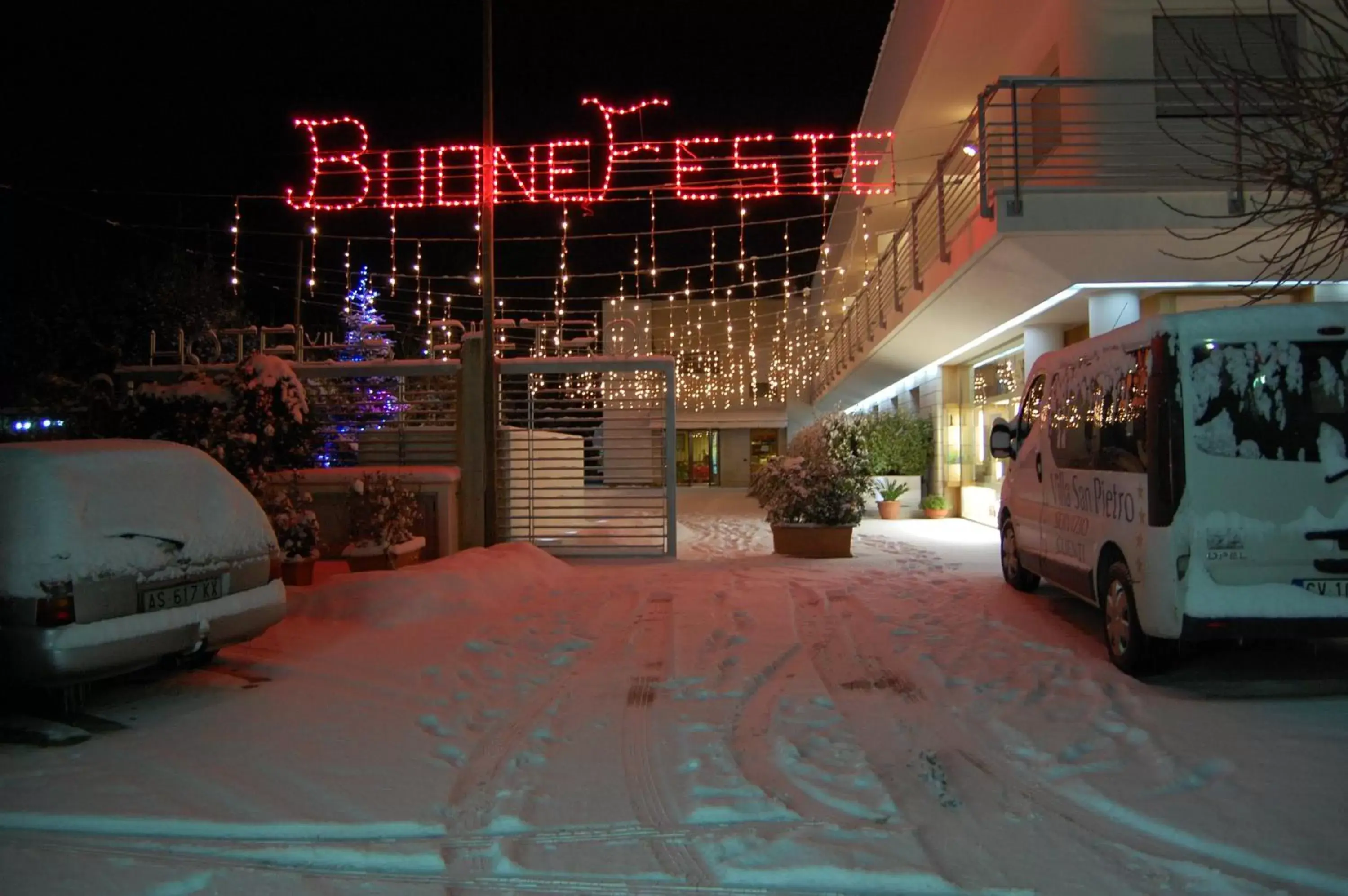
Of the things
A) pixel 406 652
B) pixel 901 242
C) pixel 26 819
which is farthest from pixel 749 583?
pixel 901 242

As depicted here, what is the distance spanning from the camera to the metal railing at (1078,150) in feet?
32.4

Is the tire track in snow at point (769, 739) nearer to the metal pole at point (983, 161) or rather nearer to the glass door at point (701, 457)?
the metal pole at point (983, 161)

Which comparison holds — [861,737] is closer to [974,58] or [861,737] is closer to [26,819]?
[26,819]

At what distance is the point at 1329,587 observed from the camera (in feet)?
18.3

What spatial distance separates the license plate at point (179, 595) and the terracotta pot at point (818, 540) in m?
7.97

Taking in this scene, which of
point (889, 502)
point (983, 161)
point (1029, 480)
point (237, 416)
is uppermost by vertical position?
point (983, 161)

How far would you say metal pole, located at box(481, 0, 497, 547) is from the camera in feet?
37.0

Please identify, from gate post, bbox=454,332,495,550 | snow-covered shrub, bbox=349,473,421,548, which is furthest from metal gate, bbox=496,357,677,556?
snow-covered shrub, bbox=349,473,421,548

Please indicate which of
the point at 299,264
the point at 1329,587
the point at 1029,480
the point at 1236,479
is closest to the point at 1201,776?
the point at 1329,587

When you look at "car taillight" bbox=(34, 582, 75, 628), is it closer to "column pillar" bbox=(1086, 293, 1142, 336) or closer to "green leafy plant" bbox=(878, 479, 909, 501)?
"column pillar" bbox=(1086, 293, 1142, 336)

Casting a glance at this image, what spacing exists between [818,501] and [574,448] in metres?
3.75

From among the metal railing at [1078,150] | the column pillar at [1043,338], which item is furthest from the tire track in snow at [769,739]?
the column pillar at [1043,338]

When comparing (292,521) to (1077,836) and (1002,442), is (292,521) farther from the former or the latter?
(1077,836)

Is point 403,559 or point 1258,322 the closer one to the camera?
point 1258,322
